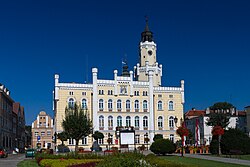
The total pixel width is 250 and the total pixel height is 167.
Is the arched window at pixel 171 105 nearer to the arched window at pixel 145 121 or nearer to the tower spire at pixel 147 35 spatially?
the arched window at pixel 145 121

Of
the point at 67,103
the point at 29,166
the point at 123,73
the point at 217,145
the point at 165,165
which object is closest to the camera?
the point at 165,165

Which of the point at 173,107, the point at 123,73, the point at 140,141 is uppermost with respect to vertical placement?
the point at 123,73

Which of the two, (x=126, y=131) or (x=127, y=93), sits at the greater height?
(x=127, y=93)

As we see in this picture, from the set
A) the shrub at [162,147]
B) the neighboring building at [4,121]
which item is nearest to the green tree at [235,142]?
the shrub at [162,147]

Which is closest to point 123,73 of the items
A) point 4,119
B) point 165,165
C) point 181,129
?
point 4,119

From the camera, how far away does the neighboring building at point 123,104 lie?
246 ft

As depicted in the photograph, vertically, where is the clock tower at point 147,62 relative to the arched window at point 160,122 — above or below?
above

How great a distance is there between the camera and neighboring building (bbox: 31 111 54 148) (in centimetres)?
11794

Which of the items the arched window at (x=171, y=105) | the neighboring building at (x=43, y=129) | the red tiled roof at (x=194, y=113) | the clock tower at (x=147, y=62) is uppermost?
the clock tower at (x=147, y=62)

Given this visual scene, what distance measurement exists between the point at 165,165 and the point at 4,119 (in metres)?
70.4

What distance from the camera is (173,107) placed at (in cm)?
8150

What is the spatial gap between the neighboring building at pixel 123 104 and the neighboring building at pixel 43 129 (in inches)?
1632

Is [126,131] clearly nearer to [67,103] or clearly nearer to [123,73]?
[67,103]

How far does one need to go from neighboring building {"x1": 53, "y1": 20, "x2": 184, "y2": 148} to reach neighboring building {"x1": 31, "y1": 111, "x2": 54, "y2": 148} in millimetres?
41448
